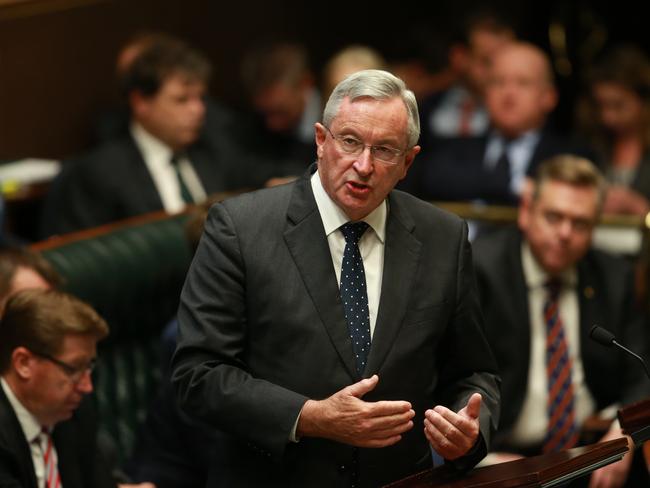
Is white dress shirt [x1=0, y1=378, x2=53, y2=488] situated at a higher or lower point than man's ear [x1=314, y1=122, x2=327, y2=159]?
lower

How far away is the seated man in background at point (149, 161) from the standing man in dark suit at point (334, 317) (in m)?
2.41

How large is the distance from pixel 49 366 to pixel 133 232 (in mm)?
1336

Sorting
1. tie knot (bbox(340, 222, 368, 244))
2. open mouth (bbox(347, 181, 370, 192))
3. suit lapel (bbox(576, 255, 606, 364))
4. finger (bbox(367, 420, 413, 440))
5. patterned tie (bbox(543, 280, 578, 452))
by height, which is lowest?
patterned tie (bbox(543, 280, 578, 452))

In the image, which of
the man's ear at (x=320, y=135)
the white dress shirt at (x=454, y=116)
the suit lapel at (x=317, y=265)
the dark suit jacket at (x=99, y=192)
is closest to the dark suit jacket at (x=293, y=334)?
the suit lapel at (x=317, y=265)

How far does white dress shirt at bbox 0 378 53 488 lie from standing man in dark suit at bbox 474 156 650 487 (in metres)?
1.51

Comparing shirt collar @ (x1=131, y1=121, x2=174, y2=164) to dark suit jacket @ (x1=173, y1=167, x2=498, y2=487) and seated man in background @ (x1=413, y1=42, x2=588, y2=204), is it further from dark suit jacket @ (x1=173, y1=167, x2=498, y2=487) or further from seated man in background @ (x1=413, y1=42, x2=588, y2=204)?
dark suit jacket @ (x1=173, y1=167, x2=498, y2=487)

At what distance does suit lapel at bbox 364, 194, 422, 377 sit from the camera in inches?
103

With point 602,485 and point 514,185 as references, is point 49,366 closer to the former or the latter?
point 602,485

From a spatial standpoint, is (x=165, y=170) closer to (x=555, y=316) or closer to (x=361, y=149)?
(x=555, y=316)

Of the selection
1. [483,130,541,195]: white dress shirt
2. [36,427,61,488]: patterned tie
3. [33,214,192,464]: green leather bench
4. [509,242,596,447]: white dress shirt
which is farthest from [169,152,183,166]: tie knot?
[36,427,61,488]: patterned tie

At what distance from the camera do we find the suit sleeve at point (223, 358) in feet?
8.32

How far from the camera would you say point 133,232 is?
14.5ft

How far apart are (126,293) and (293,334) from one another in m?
1.80

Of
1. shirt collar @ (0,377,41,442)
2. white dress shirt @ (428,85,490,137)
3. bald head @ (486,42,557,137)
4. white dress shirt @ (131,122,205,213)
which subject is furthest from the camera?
white dress shirt @ (428,85,490,137)
